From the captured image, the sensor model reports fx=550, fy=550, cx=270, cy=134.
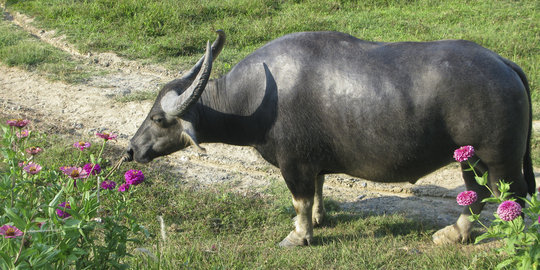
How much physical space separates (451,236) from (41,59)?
6.21 metres

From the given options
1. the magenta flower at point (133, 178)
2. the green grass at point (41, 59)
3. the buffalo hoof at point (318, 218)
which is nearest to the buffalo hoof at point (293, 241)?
the buffalo hoof at point (318, 218)

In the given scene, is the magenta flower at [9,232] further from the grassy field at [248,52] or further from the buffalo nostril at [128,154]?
the buffalo nostril at [128,154]

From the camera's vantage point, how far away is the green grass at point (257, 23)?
773 cm

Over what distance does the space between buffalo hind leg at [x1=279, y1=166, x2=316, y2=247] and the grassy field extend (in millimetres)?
125

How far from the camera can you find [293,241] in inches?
164

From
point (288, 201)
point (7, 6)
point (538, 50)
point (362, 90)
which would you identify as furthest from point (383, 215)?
point (7, 6)

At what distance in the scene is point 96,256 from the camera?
2631 mm

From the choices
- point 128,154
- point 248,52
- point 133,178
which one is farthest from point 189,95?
point 248,52

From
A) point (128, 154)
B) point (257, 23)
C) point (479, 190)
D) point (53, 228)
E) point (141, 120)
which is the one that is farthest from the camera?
point (257, 23)

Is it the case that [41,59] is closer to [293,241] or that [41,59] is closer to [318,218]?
[318,218]

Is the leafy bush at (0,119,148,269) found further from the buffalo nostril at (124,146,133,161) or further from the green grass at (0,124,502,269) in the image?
the buffalo nostril at (124,146,133,161)

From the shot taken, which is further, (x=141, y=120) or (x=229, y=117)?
(x=141, y=120)

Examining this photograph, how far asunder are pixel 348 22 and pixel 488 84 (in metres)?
5.25

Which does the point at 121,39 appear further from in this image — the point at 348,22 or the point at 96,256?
the point at 96,256
